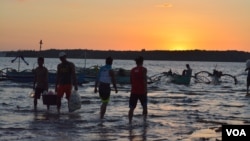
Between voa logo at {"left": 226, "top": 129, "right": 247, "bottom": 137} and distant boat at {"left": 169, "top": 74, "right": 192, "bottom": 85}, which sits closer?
voa logo at {"left": 226, "top": 129, "right": 247, "bottom": 137}

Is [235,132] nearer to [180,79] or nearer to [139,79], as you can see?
[139,79]

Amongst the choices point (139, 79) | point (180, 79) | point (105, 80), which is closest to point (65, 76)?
point (105, 80)

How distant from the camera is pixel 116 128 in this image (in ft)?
44.2

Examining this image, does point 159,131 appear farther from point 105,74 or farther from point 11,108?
point 11,108

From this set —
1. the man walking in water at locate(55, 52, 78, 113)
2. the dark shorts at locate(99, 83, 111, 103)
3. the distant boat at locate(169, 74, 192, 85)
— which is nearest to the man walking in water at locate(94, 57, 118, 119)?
the dark shorts at locate(99, 83, 111, 103)

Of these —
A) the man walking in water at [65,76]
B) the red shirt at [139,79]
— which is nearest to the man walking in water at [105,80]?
the red shirt at [139,79]

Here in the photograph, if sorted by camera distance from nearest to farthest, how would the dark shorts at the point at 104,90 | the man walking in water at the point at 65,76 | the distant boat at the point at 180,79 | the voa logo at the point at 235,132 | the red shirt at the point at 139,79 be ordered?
1. the voa logo at the point at 235,132
2. the red shirt at the point at 139,79
3. the dark shorts at the point at 104,90
4. the man walking in water at the point at 65,76
5. the distant boat at the point at 180,79

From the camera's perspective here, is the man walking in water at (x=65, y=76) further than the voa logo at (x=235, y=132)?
Yes

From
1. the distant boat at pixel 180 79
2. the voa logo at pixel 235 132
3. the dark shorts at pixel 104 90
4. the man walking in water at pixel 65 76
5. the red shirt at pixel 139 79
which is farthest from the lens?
the distant boat at pixel 180 79

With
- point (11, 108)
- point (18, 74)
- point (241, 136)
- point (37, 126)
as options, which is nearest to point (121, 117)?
point (37, 126)

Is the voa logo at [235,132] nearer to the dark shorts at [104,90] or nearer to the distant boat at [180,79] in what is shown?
the dark shorts at [104,90]

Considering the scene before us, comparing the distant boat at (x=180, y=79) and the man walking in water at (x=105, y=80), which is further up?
the man walking in water at (x=105, y=80)

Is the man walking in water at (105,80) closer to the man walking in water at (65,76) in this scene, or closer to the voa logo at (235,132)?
the man walking in water at (65,76)

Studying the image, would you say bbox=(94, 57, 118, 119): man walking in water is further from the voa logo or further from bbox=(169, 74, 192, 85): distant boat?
bbox=(169, 74, 192, 85): distant boat
